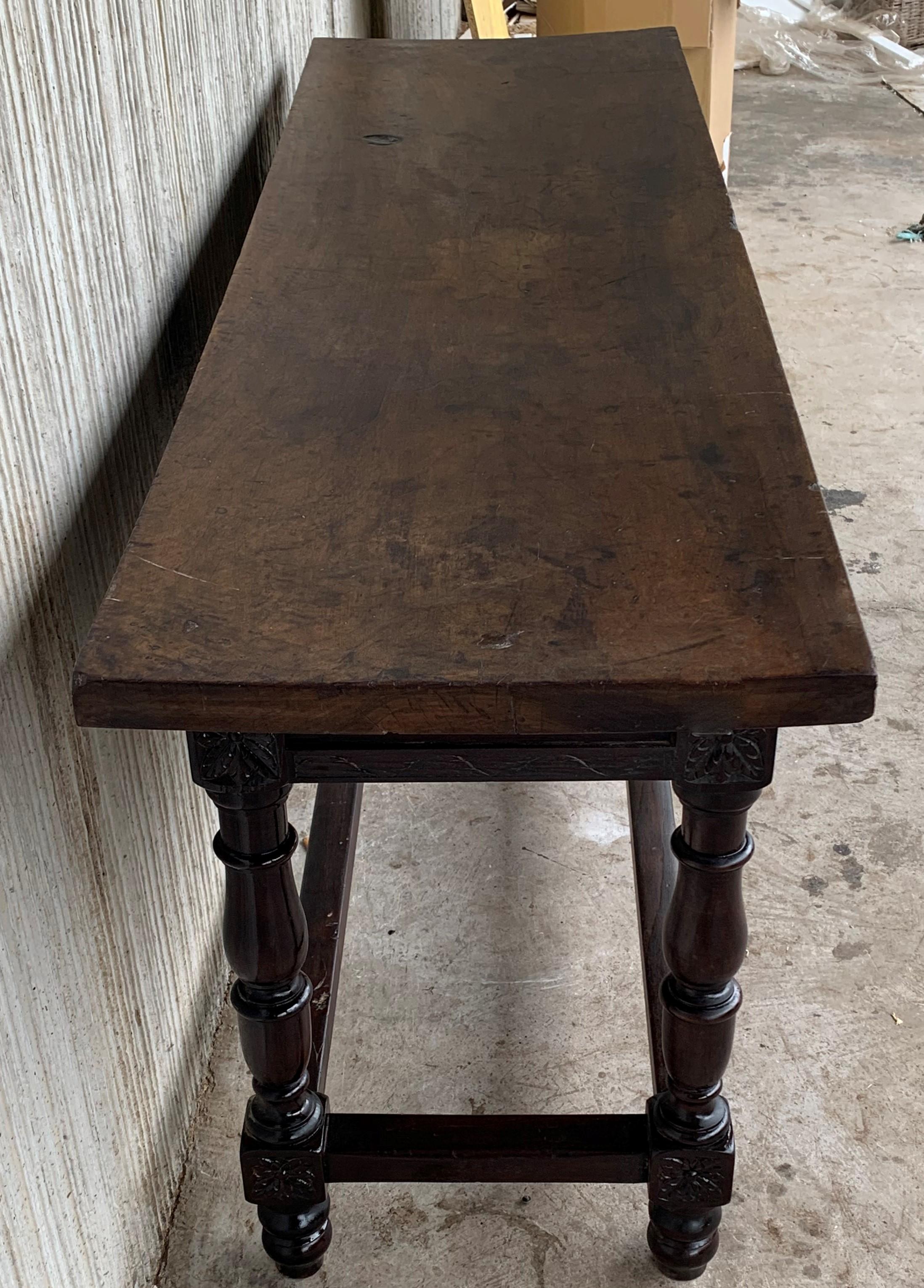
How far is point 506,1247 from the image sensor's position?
54.7 inches

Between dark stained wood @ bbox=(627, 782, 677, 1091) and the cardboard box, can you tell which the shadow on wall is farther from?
the cardboard box

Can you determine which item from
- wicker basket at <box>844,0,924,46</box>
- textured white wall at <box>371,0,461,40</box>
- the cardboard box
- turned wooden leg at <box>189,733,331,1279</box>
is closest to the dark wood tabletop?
turned wooden leg at <box>189,733,331,1279</box>

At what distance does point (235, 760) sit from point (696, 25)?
3.08 m

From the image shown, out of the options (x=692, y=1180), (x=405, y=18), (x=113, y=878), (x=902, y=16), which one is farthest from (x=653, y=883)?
(x=902, y=16)

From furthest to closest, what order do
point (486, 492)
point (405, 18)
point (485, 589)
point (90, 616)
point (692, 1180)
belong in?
point (405, 18) → point (692, 1180) → point (90, 616) → point (486, 492) → point (485, 589)

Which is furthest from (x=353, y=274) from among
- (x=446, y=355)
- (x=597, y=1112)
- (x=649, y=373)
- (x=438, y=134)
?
(x=597, y=1112)

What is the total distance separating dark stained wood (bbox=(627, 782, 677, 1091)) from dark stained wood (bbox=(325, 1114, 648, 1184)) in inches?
3.2

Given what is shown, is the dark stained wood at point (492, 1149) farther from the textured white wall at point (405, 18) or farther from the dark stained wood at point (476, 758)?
the textured white wall at point (405, 18)

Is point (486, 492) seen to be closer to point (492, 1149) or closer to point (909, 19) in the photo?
point (492, 1149)

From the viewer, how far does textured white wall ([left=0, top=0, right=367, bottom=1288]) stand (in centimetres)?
96

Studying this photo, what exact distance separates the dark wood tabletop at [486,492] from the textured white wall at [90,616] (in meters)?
0.09

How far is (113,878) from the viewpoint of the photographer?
121 cm

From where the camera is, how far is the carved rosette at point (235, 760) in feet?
3.08

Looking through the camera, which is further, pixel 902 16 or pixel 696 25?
pixel 902 16
